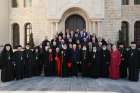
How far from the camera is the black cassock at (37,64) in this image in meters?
20.0

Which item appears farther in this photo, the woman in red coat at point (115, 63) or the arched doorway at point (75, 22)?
the arched doorway at point (75, 22)

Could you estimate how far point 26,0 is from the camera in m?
29.9

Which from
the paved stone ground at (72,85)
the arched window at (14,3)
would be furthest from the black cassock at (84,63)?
the arched window at (14,3)

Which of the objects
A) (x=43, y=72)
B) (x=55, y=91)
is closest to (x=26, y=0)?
(x=43, y=72)

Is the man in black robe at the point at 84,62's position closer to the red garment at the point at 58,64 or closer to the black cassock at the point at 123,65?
the red garment at the point at 58,64

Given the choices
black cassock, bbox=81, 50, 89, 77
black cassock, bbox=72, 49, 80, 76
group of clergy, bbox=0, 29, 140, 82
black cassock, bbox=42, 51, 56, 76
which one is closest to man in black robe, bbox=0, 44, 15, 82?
group of clergy, bbox=0, 29, 140, 82

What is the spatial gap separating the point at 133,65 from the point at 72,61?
3.16 metres

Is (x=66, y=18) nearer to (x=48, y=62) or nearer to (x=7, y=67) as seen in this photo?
(x=48, y=62)

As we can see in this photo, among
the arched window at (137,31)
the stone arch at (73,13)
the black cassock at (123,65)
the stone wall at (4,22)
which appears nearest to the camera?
the black cassock at (123,65)

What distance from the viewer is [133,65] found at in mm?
18219

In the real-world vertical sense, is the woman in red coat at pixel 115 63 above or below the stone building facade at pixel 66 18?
below

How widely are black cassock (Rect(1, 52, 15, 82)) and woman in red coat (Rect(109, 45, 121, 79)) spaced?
4.79 meters

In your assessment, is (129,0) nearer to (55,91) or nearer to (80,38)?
(80,38)

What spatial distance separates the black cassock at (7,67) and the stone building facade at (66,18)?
31.0 ft
